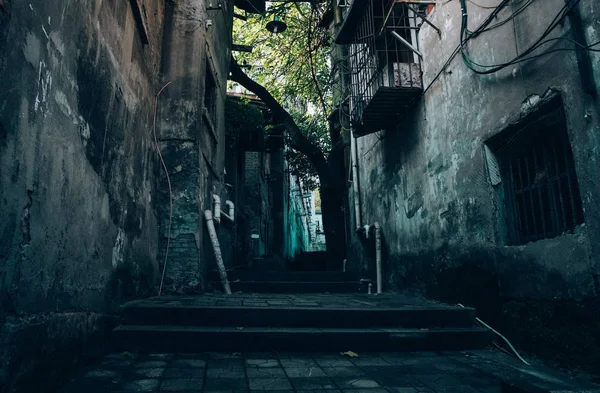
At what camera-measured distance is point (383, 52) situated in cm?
729

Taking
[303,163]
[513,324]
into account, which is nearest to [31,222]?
[513,324]

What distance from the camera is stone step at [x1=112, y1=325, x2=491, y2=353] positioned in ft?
12.1

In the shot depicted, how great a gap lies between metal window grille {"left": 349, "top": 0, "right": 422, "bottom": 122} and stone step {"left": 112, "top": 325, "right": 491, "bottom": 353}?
3.66 meters

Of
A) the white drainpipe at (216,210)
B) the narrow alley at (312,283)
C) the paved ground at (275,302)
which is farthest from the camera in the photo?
the white drainpipe at (216,210)

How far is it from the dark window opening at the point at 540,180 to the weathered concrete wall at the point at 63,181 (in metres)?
3.94

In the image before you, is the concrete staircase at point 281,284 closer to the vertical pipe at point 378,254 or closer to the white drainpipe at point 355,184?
the vertical pipe at point 378,254

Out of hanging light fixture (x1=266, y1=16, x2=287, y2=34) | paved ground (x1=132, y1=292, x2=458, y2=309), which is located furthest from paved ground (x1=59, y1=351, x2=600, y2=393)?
hanging light fixture (x1=266, y1=16, x2=287, y2=34)

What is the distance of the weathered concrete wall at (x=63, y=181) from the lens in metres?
2.15

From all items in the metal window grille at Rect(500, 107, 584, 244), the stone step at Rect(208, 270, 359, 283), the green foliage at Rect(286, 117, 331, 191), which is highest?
the green foliage at Rect(286, 117, 331, 191)

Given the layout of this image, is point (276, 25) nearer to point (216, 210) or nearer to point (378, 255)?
point (216, 210)

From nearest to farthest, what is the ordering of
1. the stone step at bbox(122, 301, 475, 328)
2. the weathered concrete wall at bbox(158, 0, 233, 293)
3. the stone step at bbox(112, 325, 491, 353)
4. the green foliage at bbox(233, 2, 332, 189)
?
1. the stone step at bbox(112, 325, 491, 353)
2. the stone step at bbox(122, 301, 475, 328)
3. the weathered concrete wall at bbox(158, 0, 233, 293)
4. the green foliage at bbox(233, 2, 332, 189)

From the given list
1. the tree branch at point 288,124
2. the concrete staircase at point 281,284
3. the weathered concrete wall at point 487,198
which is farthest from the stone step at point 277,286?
the tree branch at point 288,124

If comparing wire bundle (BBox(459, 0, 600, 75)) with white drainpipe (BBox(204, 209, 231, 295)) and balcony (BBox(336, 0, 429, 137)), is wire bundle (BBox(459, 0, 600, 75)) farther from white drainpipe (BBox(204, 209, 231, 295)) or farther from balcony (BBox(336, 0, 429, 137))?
white drainpipe (BBox(204, 209, 231, 295))

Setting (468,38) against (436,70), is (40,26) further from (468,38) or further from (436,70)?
(436,70)
